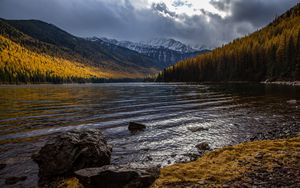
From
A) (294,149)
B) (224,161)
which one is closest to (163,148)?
(224,161)

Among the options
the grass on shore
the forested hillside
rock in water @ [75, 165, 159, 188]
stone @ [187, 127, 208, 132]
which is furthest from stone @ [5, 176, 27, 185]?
the forested hillside

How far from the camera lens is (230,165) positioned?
45.5 feet

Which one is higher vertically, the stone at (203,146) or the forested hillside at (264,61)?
the forested hillside at (264,61)

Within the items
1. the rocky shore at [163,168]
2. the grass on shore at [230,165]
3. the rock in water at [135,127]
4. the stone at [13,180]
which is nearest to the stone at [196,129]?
the rock in water at [135,127]

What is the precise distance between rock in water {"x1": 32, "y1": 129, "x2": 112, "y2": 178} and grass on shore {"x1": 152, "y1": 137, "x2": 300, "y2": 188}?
187 inches

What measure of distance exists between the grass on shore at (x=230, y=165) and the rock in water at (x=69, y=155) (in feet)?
15.6

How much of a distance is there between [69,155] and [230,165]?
9.82 meters

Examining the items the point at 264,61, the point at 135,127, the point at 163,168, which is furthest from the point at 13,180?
the point at 264,61

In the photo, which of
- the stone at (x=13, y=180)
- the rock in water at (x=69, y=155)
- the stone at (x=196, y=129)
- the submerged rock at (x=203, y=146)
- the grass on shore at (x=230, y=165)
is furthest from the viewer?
the stone at (x=196, y=129)

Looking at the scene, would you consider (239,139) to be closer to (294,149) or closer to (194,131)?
(194,131)

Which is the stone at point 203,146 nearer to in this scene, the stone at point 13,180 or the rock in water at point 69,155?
the rock in water at point 69,155

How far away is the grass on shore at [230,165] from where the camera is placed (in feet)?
38.7

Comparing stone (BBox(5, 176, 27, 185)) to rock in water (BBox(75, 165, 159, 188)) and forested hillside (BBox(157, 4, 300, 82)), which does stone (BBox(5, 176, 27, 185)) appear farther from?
forested hillside (BBox(157, 4, 300, 82))

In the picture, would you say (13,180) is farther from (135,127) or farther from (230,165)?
(135,127)
